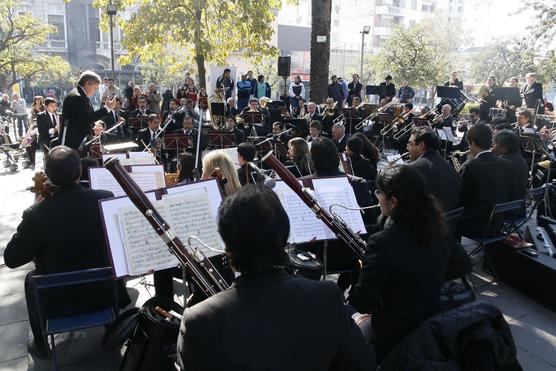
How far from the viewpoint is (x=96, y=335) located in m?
3.77

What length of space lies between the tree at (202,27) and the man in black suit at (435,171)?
1202 cm

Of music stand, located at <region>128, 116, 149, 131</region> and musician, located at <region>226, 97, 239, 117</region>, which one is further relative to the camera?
musician, located at <region>226, 97, 239, 117</region>

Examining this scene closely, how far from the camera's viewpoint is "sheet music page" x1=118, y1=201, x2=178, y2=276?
9.02ft

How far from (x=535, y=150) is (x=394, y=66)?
2460 centimetres

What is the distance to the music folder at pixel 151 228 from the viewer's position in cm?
273

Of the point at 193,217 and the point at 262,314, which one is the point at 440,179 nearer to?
the point at 193,217

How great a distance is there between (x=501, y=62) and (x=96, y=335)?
36.7m

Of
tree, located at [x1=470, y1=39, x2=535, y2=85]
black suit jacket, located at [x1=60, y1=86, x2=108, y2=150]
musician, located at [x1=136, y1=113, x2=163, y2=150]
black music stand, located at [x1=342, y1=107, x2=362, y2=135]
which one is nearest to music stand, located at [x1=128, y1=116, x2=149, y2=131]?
musician, located at [x1=136, y1=113, x2=163, y2=150]

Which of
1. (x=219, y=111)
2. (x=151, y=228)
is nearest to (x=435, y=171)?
(x=151, y=228)

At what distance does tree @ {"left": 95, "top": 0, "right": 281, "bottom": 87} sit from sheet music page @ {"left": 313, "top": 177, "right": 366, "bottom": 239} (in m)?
12.9

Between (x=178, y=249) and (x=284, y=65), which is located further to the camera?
(x=284, y=65)

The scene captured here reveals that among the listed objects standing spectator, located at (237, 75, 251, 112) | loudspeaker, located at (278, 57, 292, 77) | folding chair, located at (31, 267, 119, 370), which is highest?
loudspeaker, located at (278, 57, 292, 77)

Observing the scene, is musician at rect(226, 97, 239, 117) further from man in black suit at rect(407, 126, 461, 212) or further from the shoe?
the shoe

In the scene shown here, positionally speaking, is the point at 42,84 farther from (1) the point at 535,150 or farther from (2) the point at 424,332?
(2) the point at 424,332
